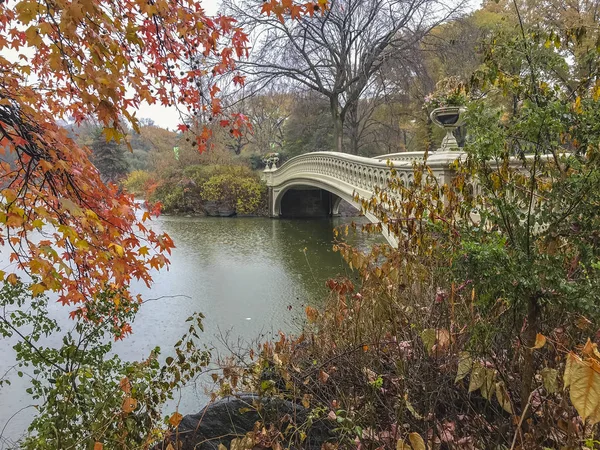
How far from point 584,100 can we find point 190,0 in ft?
7.55

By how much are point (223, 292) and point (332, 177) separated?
587 cm

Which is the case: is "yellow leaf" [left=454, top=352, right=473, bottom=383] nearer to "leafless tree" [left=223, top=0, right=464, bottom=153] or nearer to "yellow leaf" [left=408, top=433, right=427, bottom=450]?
"yellow leaf" [left=408, top=433, right=427, bottom=450]

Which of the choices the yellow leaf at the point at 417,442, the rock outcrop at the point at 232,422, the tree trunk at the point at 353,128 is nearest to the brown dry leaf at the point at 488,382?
the yellow leaf at the point at 417,442

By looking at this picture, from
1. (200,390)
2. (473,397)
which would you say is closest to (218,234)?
(200,390)

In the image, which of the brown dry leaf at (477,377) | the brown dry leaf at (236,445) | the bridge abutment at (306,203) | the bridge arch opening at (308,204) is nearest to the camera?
the brown dry leaf at (477,377)

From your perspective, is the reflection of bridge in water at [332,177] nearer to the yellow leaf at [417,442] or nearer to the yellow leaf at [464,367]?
the yellow leaf at [464,367]

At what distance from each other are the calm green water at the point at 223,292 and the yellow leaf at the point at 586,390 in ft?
8.36

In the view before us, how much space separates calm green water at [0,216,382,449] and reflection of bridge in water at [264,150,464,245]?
1914mm

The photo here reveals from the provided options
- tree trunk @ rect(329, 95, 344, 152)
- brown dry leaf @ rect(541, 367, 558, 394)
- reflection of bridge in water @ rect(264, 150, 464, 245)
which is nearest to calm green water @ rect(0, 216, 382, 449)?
reflection of bridge in water @ rect(264, 150, 464, 245)

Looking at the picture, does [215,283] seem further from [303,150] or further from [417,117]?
[303,150]

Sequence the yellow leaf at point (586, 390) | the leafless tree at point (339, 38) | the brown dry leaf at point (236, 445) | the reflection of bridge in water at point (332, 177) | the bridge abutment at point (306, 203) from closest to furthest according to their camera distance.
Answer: the yellow leaf at point (586, 390), the brown dry leaf at point (236, 445), the reflection of bridge in water at point (332, 177), the leafless tree at point (339, 38), the bridge abutment at point (306, 203)

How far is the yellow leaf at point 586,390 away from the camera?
100 cm

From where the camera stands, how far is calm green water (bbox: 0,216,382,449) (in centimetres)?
516

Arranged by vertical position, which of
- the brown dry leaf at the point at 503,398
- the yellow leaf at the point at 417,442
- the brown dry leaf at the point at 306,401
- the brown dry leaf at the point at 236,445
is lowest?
the brown dry leaf at the point at 236,445
